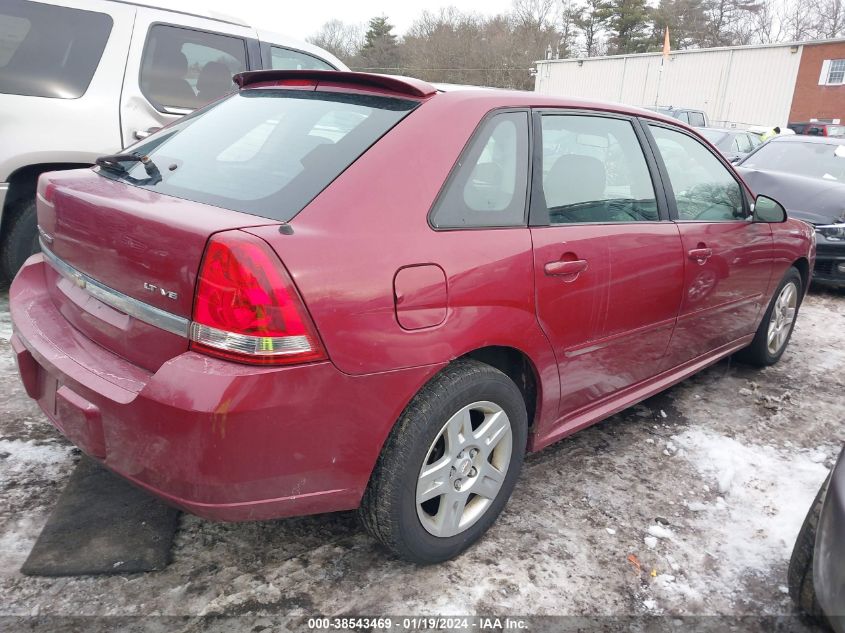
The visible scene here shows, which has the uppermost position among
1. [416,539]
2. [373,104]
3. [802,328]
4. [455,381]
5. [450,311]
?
[373,104]

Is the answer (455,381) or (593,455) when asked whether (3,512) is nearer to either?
(455,381)

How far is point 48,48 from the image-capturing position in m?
4.02

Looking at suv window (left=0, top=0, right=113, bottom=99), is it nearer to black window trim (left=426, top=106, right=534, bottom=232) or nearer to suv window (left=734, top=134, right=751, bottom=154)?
black window trim (left=426, top=106, right=534, bottom=232)

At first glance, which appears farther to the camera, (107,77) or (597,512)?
(107,77)

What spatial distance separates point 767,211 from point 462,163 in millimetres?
2459

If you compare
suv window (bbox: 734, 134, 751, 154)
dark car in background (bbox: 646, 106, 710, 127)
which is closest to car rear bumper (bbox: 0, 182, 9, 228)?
suv window (bbox: 734, 134, 751, 154)

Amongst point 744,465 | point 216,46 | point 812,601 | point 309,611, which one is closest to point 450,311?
point 309,611

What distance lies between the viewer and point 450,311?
6.68ft

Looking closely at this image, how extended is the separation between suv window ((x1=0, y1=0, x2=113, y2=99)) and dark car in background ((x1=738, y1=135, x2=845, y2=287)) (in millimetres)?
6425

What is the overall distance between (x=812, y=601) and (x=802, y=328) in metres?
4.17

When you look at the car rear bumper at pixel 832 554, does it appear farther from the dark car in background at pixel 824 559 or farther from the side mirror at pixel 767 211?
the side mirror at pixel 767 211

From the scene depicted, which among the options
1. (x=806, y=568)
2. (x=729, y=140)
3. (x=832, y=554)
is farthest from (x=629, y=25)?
(x=832, y=554)

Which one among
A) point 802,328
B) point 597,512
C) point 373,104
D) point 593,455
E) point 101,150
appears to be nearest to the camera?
point 373,104

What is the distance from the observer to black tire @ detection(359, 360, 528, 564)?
2025mm
